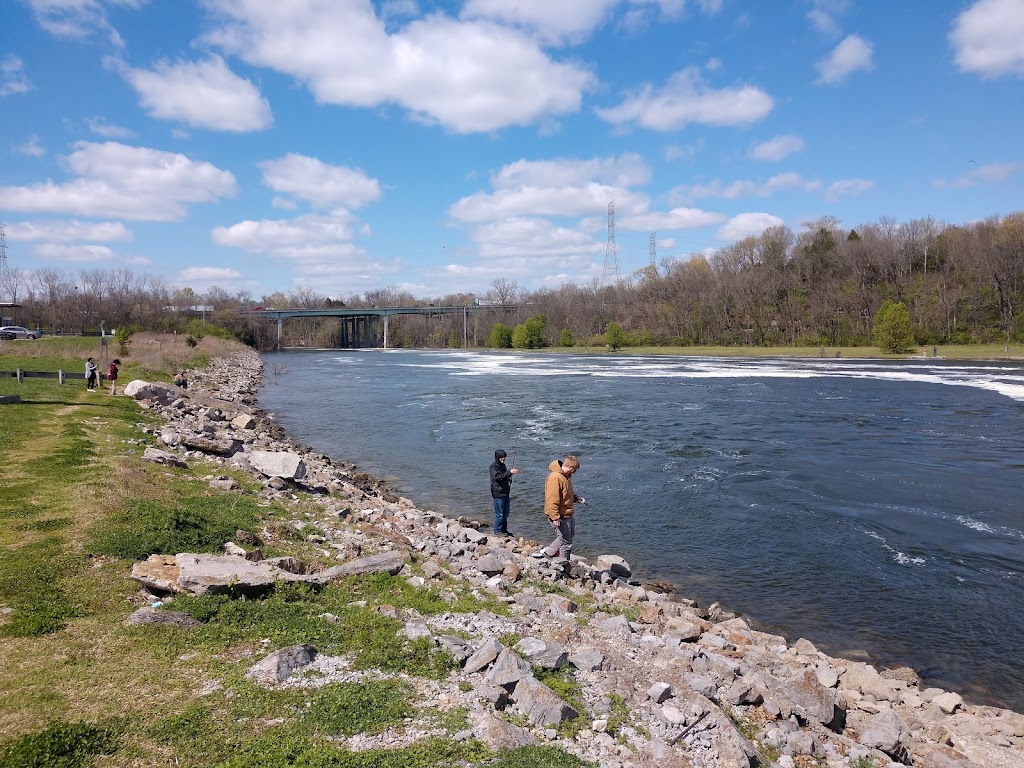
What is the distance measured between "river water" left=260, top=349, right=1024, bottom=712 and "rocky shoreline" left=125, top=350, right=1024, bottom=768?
157 cm

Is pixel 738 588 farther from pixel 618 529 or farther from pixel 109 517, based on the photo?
pixel 109 517

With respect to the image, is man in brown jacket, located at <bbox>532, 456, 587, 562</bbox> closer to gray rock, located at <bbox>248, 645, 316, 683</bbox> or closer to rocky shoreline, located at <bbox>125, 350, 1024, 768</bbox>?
rocky shoreline, located at <bbox>125, 350, 1024, 768</bbox>

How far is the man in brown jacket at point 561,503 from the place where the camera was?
36.4 ft

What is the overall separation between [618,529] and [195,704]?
36.6 ft

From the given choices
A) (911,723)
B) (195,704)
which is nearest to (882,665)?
(911,723)

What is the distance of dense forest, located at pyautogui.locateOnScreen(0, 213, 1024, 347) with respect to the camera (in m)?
91.9

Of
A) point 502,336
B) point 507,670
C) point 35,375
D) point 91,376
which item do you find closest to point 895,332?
point 502,336

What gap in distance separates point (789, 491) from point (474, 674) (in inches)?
571

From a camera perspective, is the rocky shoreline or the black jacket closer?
the rocky shoreline

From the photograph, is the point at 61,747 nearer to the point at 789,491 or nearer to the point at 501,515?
the point at 501,515

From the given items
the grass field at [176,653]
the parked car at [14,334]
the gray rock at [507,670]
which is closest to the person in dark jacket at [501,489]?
the grass field at [176,653]

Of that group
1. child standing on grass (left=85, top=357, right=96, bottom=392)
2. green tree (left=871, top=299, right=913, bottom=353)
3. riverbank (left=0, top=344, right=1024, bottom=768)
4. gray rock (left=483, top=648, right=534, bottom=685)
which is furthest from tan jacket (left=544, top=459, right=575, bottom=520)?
Result: green tree (left=871, top=299, right=913, bottom=353)

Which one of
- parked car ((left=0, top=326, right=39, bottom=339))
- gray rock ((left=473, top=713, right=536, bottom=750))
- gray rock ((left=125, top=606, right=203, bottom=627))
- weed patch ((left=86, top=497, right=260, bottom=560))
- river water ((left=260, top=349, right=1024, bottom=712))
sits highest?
parked car ((left=0, top=326, right=39, bottom=339))

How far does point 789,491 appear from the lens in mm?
18344
